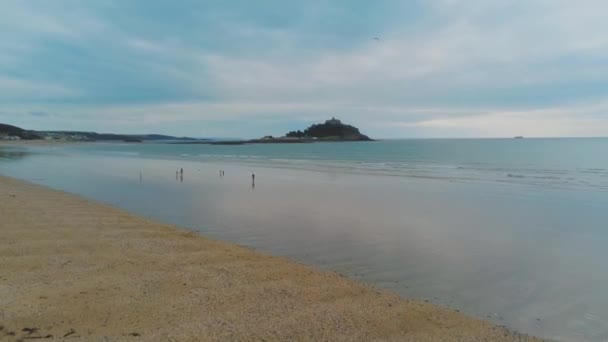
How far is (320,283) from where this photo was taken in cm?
714

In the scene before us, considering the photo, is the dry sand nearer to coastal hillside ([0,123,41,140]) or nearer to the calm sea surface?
the calm sea surface

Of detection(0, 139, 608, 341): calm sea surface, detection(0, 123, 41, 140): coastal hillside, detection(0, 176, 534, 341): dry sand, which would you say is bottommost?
detection(0, 139, 608, 341): calm sea surface

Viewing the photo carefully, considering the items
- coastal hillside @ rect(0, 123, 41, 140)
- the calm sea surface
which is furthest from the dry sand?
coastal hillside @ rect(0, 123, 41, 140)

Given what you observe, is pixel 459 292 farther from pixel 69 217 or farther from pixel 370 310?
pixel 69 217

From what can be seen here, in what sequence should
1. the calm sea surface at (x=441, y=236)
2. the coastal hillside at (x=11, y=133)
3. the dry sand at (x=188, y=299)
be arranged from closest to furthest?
1. the dry sand at (x=188, y=299)
2. the calm sea surface at (x=441, y=236)
3. the coastal hillside at (x=11, y=133)

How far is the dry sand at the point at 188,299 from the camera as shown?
5.11m

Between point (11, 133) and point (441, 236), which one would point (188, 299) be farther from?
point (11, 133)

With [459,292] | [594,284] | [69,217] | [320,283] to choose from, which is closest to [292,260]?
[320,283]

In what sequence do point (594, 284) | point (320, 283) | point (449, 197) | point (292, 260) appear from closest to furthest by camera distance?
1. point (320, 283)
2. point (594, 284)
3. point (292, 260)
4. point (449, 197)

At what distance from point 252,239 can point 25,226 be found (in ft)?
19.2

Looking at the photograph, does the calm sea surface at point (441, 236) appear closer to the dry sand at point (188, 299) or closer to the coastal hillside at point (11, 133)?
the dry sand at point (188, 299)

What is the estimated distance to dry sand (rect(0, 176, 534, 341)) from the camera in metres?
5.11

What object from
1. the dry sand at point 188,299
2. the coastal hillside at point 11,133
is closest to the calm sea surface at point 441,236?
the dry sand at point 188,299

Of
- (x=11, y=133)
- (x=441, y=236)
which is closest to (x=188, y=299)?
(x=441, y=236)
